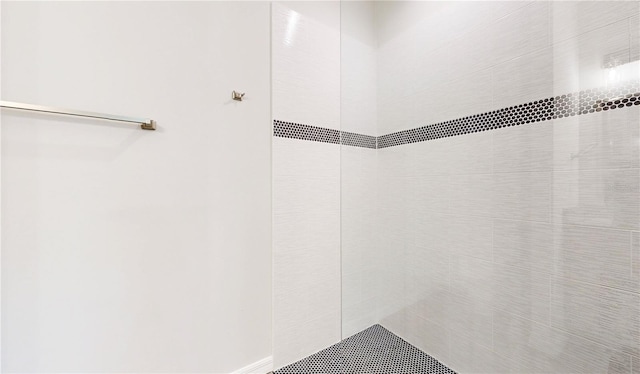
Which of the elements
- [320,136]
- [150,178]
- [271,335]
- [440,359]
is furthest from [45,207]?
[440,359]

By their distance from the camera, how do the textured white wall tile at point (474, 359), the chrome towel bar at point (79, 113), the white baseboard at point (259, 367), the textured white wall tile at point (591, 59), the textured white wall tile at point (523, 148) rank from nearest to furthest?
the chrome towel bar at point (79, 113) < the textured white wall tile at point (591, 59) < the textured white wall tile at point (523, 148) < the textured white wall tile at point (474, 359) < the white baseboard at point (259, 367)

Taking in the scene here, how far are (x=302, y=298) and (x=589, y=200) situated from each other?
1349 millimetres

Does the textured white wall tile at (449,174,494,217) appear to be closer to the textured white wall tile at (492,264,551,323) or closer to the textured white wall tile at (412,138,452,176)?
the textured white wall tile at (412,138,452,176)

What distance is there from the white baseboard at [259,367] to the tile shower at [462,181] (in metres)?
0.07

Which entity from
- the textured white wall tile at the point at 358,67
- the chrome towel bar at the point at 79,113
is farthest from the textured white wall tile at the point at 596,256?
the chrome towel bar at the point at 79,113

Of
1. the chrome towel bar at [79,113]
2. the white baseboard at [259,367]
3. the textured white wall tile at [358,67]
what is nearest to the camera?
the chrome towel bar at [79,113]

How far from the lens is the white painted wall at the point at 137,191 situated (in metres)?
0.94

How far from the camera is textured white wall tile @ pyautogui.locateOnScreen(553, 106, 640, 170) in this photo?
959 millimetres

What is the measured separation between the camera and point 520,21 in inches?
47.9

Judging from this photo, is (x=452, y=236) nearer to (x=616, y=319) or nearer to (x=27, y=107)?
(x=616, y=319)

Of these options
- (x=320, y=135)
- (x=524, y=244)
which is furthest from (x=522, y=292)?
(x=320, y=135)

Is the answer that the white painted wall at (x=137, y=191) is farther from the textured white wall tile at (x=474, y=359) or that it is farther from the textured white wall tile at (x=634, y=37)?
the textured white wall tile at (x=634, y=37)

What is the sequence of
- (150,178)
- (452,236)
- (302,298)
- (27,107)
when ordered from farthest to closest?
1. (302,298)
2. (452,236)
3. (150,178)
4. (27,107)

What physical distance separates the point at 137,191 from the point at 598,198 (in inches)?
68.6
